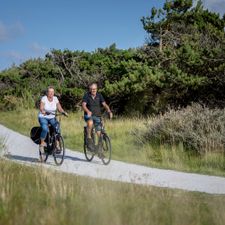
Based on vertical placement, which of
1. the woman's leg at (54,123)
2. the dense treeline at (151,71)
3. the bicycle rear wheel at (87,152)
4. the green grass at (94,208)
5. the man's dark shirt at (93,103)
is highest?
the dense treeline at (151,71)

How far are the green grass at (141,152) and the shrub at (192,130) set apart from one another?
1.67 ft

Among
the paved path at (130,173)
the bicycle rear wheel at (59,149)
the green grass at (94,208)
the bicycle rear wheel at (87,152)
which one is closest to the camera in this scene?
the green grass at (94,208)

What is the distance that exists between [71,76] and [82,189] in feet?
107

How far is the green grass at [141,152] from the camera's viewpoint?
1608 centimetres

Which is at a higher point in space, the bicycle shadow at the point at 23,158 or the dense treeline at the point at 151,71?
the dense treeline at the point at 151,71

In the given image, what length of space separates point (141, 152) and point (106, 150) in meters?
3.36

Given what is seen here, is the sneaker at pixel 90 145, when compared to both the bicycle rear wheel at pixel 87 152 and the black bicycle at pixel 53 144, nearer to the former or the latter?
the bicycle rear wheel at pixel 87 152

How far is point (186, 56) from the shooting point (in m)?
28.4

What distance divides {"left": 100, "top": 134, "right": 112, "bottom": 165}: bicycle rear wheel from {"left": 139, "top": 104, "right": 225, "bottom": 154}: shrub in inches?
148

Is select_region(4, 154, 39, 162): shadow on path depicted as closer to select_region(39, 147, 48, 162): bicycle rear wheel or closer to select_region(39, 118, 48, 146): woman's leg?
select_region(39, 147, 48, 162): bicycle rear wheel

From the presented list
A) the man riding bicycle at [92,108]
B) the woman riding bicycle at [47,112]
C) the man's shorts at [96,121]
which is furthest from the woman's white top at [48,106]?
the man's shorts at [96,121]

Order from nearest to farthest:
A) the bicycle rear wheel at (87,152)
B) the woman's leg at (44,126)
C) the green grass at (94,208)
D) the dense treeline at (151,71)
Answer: the green grass at (94,208), the woman's leg at (44,126), the bicycle rear wheel at (87,152), the dense treeline at (151,71)

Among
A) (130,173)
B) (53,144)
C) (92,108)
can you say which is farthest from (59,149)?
(130,173)

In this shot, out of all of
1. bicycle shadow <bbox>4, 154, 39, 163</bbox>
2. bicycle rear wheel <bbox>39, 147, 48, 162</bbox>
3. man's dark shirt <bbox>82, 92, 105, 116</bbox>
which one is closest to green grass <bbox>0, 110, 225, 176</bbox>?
man's dark shirt <bbox>82, 92, 105, 116</bbox>
